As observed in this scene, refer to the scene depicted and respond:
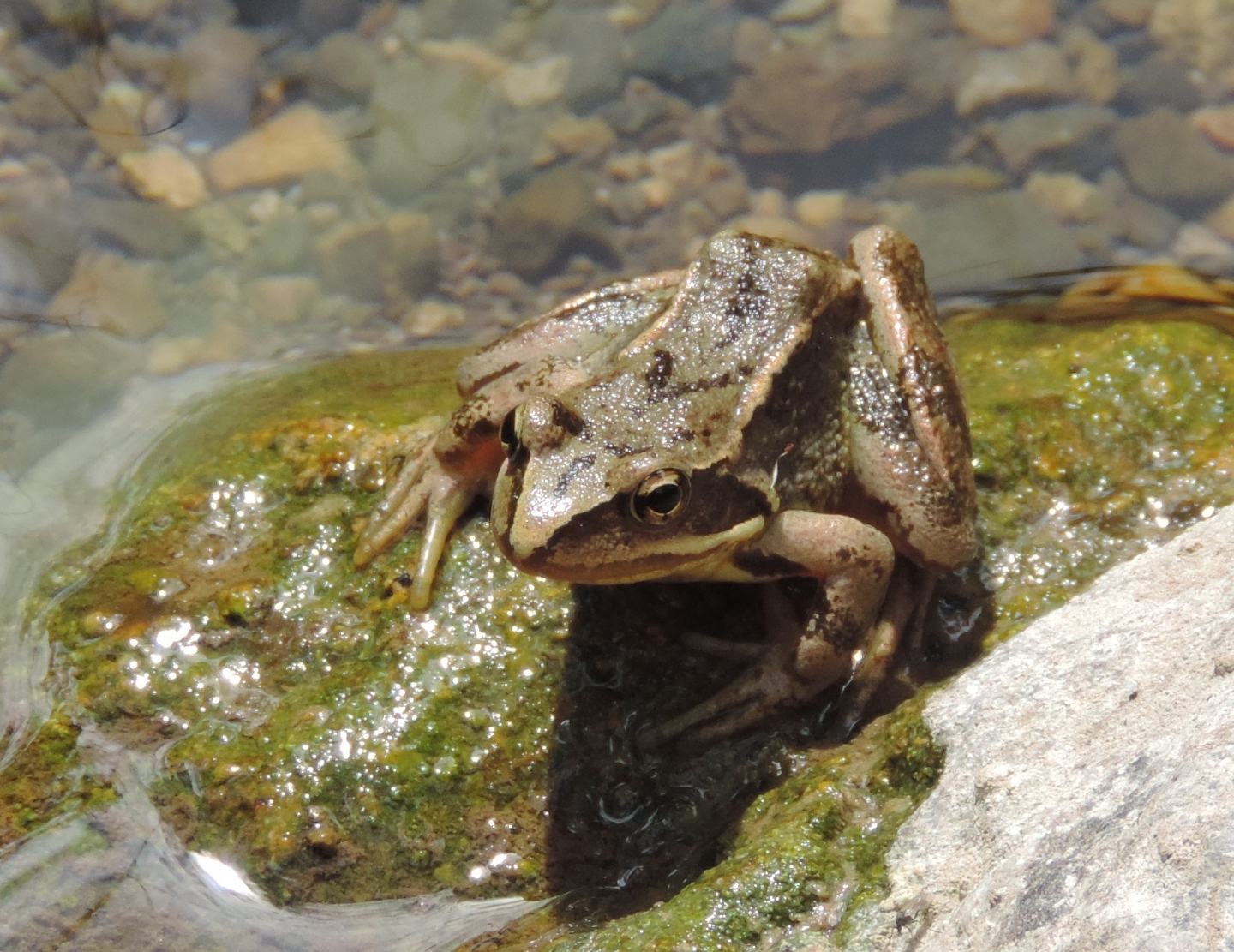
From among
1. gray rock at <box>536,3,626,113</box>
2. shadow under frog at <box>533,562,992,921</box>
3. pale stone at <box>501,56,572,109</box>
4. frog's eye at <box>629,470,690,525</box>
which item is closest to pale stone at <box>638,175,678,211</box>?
gray rock at <box>536,3,626,113</box>

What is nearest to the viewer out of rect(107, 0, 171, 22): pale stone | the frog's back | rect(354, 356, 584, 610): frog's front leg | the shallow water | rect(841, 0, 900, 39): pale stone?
the frog's back

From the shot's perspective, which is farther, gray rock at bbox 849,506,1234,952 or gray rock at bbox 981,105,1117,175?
gray rock at bbox 981,105,1117,175

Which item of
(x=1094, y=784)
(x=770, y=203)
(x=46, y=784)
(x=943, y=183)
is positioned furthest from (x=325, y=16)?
(x=1094, y=784)

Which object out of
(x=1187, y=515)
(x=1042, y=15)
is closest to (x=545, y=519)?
(x=1187, y=515)

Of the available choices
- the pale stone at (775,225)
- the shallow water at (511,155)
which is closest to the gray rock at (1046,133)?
the shallow water at (511,155)

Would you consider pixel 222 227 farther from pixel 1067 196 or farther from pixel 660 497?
pixel 1067 196

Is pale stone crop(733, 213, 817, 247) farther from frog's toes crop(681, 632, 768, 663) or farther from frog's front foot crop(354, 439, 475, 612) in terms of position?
frog's toes crop(681, 632, 768, 663)

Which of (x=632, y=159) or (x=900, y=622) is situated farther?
(x=632, y=159)

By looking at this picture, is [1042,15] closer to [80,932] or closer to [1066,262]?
[1066,262]
